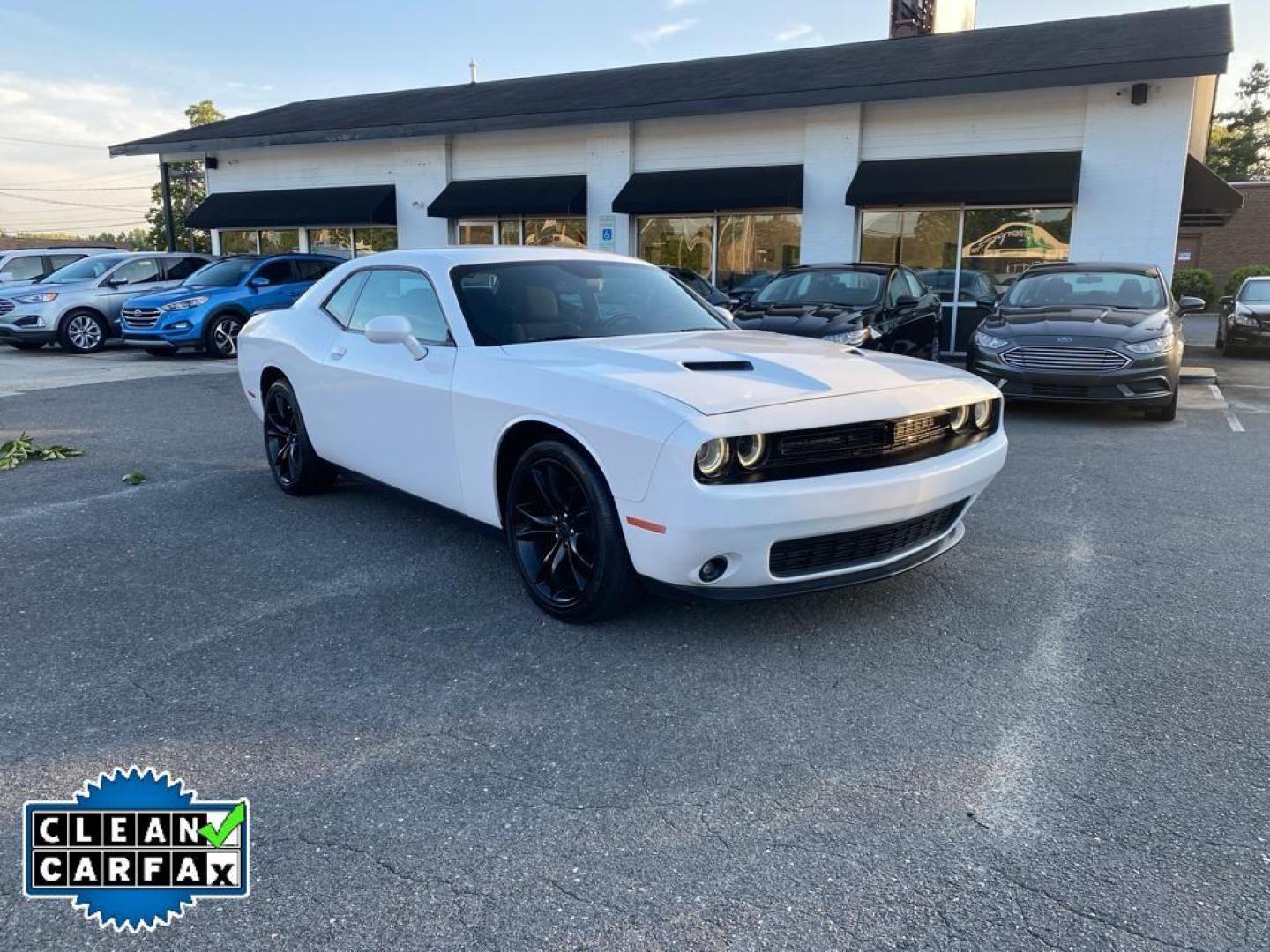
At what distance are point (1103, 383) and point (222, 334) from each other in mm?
12433

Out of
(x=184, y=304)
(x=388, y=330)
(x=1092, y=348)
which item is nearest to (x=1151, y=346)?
(x=1092, y=348)

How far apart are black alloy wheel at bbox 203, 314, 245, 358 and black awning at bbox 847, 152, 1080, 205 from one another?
10145 mm

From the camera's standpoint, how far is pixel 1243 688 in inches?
134

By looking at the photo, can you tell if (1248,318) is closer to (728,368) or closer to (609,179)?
(609,179)

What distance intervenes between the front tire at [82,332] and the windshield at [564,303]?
45.7 ft

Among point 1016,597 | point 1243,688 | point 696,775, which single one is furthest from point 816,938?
point 1016,597

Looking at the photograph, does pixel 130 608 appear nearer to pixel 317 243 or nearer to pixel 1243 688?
pixel 1243 688

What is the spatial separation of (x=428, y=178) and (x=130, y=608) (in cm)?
1817

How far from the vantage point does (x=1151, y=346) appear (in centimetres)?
875

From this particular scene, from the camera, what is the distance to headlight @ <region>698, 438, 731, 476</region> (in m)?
3.33

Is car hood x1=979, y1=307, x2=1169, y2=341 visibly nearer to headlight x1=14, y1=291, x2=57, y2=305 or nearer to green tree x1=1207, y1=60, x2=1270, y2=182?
headlight x1=14, y1=291, x2=57, y2=305

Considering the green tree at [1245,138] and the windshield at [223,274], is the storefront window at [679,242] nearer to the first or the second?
the windshield at [223,274]

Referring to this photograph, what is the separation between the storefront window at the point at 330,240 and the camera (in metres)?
22.8

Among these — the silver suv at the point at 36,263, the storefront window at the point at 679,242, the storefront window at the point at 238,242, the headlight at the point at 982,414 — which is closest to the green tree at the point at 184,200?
the storefront window at the point at 238,242
